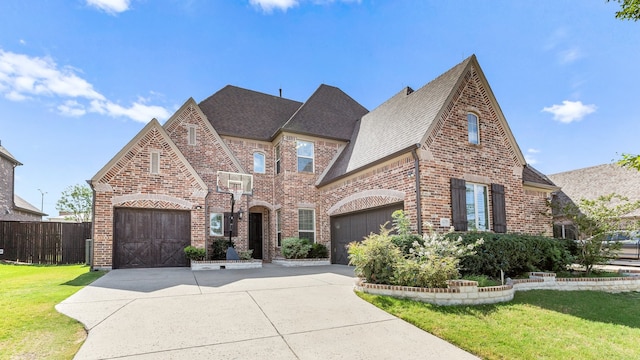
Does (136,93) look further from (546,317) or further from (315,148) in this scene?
(546,317)

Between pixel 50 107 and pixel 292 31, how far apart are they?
10.7 meters

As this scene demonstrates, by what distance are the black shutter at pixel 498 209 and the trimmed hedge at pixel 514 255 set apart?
167 centimetres

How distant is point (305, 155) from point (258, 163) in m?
2.49

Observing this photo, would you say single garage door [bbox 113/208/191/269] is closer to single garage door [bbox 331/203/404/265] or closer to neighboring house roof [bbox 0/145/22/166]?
single garage door [bbox 331/203/404/265]

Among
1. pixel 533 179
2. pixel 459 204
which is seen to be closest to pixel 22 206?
pixel 459 204

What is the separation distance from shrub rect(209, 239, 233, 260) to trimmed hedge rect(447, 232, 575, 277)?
9.27 m

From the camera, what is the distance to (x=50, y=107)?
48.1 feet

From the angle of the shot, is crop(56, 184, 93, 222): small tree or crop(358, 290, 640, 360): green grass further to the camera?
crop(56, 184, 93, 222): small tree

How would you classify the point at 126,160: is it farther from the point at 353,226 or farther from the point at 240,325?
the point at 240,325

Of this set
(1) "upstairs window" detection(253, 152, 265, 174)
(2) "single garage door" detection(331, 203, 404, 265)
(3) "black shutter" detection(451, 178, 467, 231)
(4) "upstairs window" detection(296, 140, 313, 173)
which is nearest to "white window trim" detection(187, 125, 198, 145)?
(1) "upstairs window" detection(253, 152, 265, 174)

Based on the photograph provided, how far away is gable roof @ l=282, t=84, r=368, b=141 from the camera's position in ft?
56.2

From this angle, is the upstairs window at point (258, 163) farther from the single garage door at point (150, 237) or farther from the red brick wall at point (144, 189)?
the single garage door at point (150, 237)

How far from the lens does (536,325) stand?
577 cm

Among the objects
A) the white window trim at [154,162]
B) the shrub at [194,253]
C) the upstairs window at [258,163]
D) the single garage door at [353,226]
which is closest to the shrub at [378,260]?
the single garage door at [353,226]
